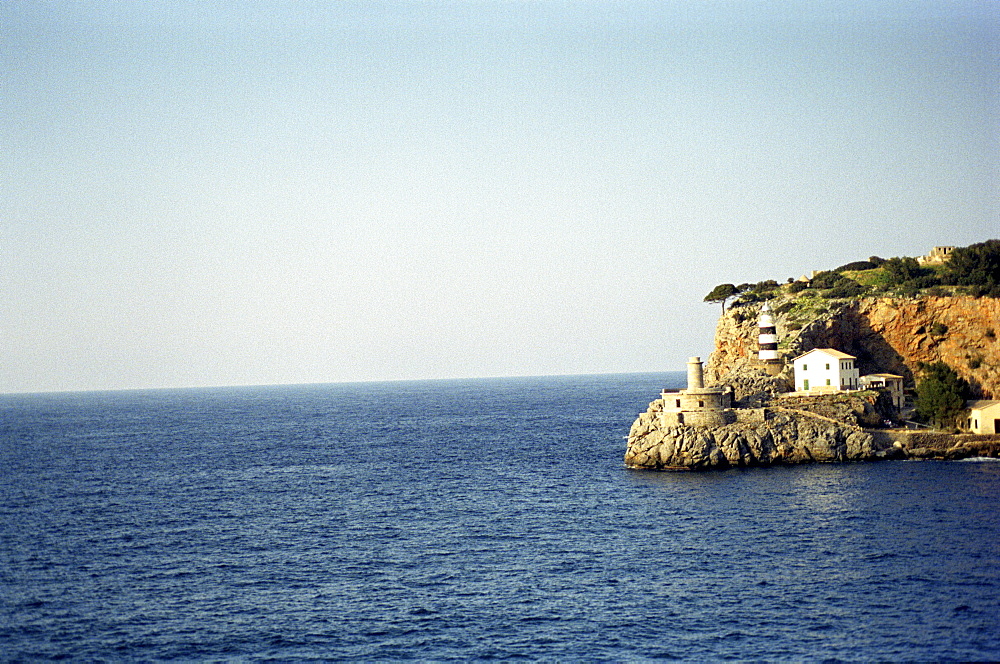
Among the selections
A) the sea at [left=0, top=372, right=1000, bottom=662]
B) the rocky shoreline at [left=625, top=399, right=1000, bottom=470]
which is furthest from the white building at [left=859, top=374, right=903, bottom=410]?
the sea at [left=0, top=372, right=1000, bottom=662]

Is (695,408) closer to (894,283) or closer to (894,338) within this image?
(894,338)

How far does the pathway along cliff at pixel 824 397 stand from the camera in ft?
276

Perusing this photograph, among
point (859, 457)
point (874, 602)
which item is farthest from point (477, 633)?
point (859, 457)

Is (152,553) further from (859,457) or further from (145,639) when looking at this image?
(859,457)

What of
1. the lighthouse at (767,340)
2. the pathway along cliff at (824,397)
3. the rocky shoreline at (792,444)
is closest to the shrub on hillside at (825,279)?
the pathway along cliff at (824,397)

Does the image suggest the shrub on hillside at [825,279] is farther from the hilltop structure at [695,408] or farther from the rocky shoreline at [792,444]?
the hilltop structure at [695,408]

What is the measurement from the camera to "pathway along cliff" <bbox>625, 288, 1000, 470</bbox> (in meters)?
84.2

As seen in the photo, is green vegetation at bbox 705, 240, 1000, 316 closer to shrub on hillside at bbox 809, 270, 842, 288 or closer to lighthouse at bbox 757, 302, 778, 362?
shrub on hillside at bbox 809, 270, 842, 288

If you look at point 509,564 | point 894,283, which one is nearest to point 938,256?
point 894,283

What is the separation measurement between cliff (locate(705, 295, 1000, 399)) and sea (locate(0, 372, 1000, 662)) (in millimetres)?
20059

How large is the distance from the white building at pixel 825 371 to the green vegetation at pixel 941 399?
692 centimetres

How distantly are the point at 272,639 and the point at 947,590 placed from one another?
1295 inches

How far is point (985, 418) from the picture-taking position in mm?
87562

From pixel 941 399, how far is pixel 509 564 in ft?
192
